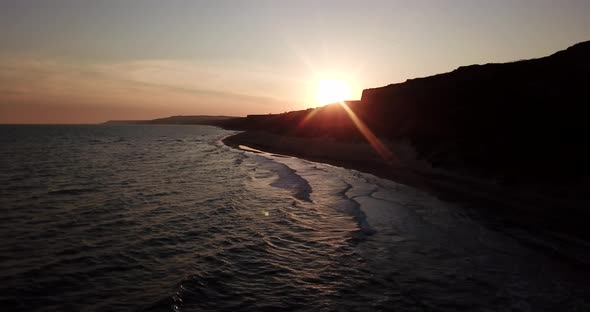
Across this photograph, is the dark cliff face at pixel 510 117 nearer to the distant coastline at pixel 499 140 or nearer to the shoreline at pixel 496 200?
the distant coastline at pixel 499 140

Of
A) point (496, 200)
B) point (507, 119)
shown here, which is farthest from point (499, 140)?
point (496, 200)

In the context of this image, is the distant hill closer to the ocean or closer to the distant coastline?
the distant coastline

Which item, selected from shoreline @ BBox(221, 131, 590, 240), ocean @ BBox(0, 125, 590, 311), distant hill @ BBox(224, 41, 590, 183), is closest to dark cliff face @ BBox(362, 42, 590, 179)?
distant hill @ BBox(224, 41, 590, 183)

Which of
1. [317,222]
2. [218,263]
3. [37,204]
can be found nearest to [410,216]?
[317,222]

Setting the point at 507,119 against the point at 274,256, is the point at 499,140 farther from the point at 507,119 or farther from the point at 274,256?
the point at 274,256

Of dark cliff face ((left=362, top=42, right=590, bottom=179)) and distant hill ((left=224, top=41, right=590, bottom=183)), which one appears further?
dark cliff face ((left=362, top=42, right=590, bottom=179))
